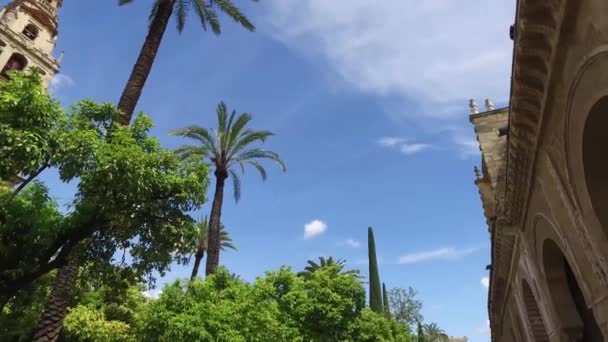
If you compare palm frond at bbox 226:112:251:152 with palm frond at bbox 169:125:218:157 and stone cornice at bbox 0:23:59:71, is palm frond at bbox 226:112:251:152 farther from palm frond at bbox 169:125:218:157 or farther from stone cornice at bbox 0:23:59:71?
stone cornice at bbox 0:23:59:71

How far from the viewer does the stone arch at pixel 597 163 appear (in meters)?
5.01

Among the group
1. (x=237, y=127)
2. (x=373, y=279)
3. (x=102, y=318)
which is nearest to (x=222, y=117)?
(x=237, y=127)

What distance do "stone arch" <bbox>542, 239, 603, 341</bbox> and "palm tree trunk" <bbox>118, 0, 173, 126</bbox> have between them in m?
11.3

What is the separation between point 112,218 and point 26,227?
90.8 inches

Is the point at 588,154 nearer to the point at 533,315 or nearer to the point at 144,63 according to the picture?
the point at 533,315

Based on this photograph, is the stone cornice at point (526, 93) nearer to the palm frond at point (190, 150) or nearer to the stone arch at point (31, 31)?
the palm frond at point (190, 150)

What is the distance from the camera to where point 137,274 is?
30.1ft

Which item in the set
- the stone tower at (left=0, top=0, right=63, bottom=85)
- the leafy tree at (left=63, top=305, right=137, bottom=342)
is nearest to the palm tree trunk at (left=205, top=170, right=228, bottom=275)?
the leafy tree at (left=63, top=305, right=137, bottom=342)

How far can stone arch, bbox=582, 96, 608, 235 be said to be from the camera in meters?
5.01

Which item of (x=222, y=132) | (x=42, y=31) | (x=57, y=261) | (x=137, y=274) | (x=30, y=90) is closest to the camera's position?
(x=30, y=90)

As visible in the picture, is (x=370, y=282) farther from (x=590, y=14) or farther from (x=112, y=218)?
(x=590, y=14)

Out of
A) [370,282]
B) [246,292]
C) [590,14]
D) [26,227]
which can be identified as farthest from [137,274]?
[370,282]

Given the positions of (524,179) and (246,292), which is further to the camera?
(246,292)

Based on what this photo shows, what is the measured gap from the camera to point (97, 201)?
7773 mm
